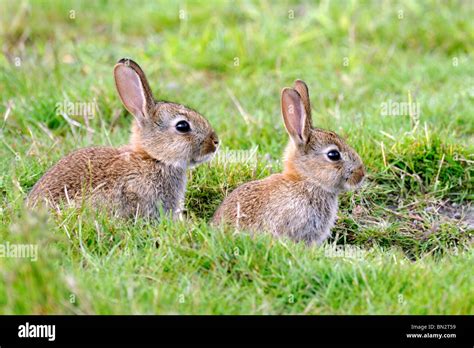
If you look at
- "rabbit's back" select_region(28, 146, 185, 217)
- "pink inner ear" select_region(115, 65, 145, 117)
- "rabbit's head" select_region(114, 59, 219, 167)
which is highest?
"pink inner ear" select_region(115, 65, 145, 117)

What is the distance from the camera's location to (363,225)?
654cm

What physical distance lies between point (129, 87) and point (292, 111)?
1192 mm

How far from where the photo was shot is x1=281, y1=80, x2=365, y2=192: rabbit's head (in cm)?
626

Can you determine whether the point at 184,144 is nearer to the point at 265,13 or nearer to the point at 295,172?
the point at 295,172

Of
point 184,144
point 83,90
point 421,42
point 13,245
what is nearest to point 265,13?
point 421,42

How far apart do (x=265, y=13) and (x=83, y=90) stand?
3.34 metres

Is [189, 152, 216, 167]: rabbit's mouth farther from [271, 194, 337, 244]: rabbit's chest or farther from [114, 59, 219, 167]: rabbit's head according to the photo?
[271, 194, 337, 244]: rabbit's chest

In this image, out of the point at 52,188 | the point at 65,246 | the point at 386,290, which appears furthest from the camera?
the point at 52,188

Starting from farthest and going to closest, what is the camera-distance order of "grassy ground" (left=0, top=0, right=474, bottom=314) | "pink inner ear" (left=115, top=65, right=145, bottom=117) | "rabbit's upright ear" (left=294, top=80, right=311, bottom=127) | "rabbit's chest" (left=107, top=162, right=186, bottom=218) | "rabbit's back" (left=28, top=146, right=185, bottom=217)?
"pink inner ear" (left=115, top=65, right=145, bottom=117)
"rabbit's upright ear" (left=294, top=80, right=311, bottom=127)
"rabbit's chest" (left=107, top=162, right=186, bottom=218)
"rabbit's back" (left=28, top=146, right=185, bottom=217)
"grassy ground" (left=0, top=0, right=474, bottom=314)

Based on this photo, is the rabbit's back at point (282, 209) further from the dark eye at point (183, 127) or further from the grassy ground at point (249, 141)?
the dark eye at point (183, 127)

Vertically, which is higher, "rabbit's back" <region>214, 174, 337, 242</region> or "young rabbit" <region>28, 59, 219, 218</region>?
"young rabbit" <region>28, 59, 219, 218</region>

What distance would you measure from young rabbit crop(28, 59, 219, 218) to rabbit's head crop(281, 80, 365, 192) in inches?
23.7

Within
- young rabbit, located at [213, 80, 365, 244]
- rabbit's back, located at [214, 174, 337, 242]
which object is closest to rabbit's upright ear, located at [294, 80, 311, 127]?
young rabbit, located at [213, 80, 365, 244]

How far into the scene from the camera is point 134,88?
648cm
